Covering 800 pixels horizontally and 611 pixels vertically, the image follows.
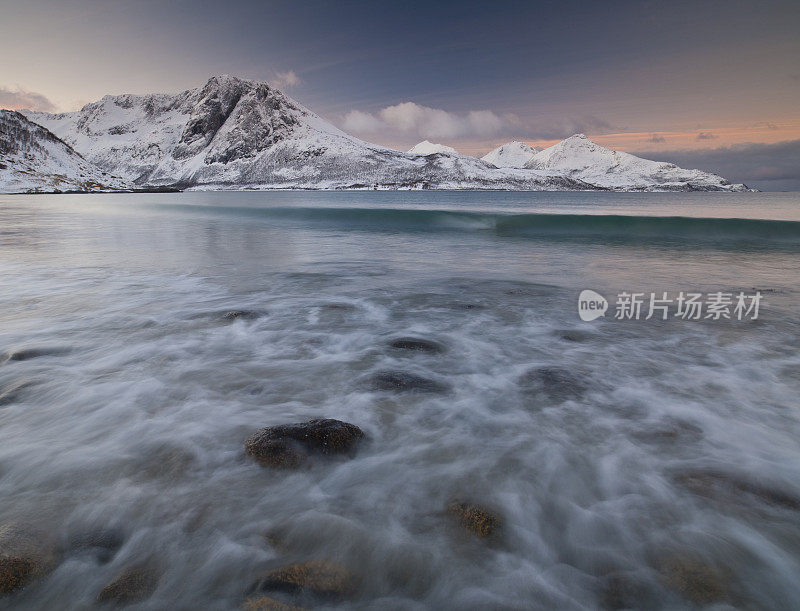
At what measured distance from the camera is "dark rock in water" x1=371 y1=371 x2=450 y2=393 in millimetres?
4148

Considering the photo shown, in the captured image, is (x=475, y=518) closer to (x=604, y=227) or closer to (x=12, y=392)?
(x=12, y=392)

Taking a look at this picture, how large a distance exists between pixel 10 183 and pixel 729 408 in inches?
3903

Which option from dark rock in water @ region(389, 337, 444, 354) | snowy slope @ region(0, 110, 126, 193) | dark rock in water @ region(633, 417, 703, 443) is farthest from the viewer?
snowy slope @ region(0, 110, 126, 193)

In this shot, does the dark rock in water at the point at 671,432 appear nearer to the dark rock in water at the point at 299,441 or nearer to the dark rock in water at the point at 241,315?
the dark rock in water at the point at 299,441

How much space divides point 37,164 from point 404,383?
112m

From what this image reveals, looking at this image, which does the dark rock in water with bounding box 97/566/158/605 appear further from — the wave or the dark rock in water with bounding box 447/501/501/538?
the wave

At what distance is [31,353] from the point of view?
4.88 m

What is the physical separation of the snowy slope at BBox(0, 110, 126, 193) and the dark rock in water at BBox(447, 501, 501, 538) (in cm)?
9675

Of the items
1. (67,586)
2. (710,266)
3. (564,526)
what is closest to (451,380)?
(564,526)

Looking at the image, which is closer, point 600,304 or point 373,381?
point 373,381

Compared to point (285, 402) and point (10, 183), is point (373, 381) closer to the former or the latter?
point (285, 402)

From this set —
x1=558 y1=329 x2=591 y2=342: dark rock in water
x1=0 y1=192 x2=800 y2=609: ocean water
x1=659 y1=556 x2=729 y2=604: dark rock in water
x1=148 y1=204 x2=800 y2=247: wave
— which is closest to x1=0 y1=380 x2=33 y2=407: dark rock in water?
x1=0 y1=192 x2=800 y2=609: ocean water

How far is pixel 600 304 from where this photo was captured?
302 inches

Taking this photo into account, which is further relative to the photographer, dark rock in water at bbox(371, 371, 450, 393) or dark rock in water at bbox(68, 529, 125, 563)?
dark rock in water at bbox(371, 371, 450, 393)
